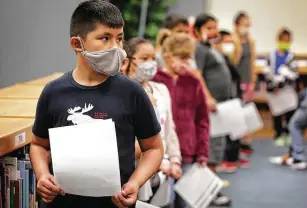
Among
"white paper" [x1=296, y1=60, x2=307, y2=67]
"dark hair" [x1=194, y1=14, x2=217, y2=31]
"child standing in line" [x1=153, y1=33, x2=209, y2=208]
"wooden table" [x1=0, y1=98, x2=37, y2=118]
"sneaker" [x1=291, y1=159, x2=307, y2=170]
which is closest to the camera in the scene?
"wooden table" [x1=0, y1=98, x2=37, y2=118]

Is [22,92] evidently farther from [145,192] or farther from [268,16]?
[268,16]

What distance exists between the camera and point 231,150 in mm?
7035

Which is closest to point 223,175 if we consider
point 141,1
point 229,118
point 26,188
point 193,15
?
point 229,118

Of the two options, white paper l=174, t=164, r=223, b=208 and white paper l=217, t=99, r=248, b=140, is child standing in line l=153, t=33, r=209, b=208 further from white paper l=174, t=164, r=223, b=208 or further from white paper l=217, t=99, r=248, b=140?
white paper l=217, t=99, r=248, b=140

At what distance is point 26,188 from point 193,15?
274 inches

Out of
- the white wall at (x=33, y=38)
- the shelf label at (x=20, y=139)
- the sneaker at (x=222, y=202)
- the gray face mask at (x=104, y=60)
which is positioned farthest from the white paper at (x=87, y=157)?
the sneaker at (x=222, y=202)

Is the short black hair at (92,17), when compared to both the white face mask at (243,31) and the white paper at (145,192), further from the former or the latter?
the white face mask at (243,31)

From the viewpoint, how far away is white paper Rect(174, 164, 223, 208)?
4.09 meters

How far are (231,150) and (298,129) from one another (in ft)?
2.46

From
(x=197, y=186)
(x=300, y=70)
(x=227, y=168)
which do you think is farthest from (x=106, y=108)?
(x=300, y=70)

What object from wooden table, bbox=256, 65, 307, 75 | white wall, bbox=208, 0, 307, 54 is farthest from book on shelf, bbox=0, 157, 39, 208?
white wall, bbox=208, 0, 307, 54

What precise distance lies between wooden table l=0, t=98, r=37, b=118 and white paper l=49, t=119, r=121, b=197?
2.59 feet

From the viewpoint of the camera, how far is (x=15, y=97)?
3.37 m

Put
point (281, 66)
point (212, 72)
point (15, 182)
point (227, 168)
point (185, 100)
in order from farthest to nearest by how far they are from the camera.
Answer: point (281, 66), point (227, 168), point (212, 72), point (185, 100), point (15, 182)
